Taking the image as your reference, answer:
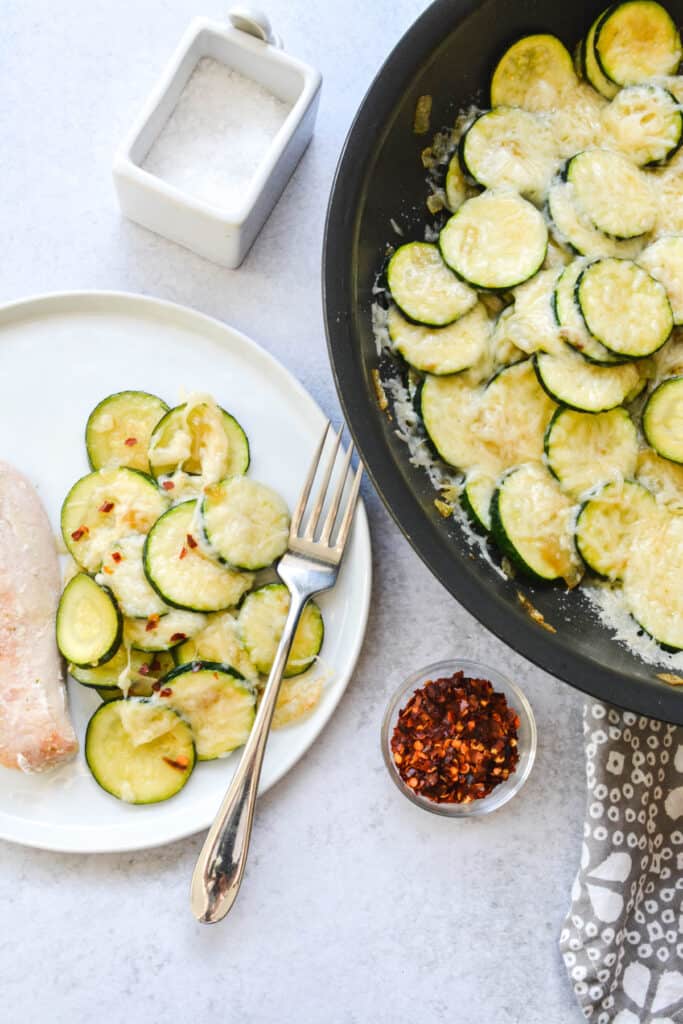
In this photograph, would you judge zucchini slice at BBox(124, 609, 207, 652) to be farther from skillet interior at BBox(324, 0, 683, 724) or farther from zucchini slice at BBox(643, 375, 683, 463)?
zucchini slice at BBox(643, 375, 683, 463)

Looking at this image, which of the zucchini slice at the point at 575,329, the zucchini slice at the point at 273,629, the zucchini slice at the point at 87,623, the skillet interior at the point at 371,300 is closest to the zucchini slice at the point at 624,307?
the zucchini slice at the point at 575,329

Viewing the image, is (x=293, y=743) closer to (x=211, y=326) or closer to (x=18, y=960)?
(x=18, y=960)

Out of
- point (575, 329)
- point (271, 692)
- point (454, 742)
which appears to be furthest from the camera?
point (454, 742)

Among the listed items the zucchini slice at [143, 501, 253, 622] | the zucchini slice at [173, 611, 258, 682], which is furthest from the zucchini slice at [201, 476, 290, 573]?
the zucchini slice at [173, 611, 258, 682]

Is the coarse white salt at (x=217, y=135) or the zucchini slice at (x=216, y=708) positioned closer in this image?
the zucchini slice at (x=216, y=708)

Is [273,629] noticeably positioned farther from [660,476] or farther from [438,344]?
[660,476]

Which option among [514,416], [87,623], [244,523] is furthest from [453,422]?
[87,623]

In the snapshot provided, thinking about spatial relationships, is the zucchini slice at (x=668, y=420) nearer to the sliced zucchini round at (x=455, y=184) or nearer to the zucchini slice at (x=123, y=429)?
the sliced zucchini round at (x=455, y=184)
